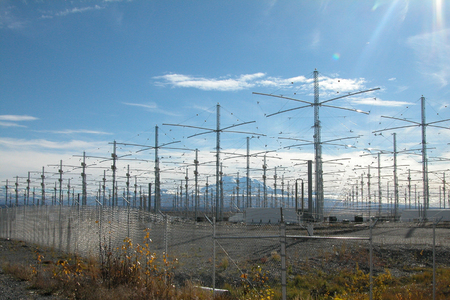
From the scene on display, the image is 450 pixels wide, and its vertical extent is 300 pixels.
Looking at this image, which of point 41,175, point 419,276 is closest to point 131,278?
point 419,276

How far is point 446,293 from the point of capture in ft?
32.5

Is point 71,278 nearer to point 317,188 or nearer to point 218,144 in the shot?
point 317,188

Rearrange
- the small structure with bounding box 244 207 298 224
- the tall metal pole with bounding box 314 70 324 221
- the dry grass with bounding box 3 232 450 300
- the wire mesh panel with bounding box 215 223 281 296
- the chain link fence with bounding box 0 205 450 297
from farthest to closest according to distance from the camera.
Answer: the small structure with bounding box 244 207 298 224, the tall metal pole with bounding box 314 70 324 221, the chain link fence with bounding box 0 205 450 297, the wire mesh panel with bounding box 215 223 281 296, the dry grass with bounding box 3 232 450 300

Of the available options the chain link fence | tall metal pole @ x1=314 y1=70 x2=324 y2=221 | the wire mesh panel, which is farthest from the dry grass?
tall metal pole @ x1=314 y1=70 x2=324 y2=221

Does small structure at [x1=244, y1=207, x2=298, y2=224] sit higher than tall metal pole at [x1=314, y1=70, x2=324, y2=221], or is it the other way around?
tall metal pole at [x1=314, y1=70, x2=324, y2=221]

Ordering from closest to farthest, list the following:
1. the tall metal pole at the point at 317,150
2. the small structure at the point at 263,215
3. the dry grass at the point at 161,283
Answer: the dry grass at the point at 161,283 → the tall metal pole at the point at 317,150 → the small structure at the point at 263,215

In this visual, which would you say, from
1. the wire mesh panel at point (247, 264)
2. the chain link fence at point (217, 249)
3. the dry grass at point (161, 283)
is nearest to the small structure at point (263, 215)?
the chain link fence at point (217, 249)

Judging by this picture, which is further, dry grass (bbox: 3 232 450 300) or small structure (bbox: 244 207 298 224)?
small structure (bbox: 244 207 298 224)

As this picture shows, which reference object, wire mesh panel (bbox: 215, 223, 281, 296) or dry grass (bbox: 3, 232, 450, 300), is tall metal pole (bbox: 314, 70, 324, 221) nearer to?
wire mesh panel (bbox: 215, 223, 281, 296)

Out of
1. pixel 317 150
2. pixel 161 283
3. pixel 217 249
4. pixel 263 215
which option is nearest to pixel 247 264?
pixel 217 249

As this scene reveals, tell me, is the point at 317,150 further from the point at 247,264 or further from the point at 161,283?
the point at 161,283

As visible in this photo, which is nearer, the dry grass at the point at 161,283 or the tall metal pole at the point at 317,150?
the dry grass at the point at 161,283

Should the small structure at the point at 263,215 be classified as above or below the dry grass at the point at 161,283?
below

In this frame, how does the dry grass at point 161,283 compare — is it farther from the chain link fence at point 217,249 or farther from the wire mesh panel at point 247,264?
the chain link fence at point 217,249
